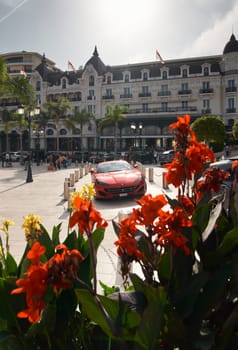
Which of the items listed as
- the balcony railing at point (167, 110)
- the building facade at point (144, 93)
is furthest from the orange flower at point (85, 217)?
the balcony railing at point (167, 110)

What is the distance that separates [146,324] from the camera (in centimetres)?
114

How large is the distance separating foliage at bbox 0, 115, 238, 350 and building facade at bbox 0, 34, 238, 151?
142 ft

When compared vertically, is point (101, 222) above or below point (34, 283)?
above

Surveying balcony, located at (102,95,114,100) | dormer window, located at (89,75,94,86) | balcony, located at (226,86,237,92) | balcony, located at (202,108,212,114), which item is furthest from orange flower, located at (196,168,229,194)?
dormer window, located at (89,75,94,86)

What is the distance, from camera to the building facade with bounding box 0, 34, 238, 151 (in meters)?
48.3

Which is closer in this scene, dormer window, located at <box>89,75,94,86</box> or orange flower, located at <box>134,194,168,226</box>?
orange flower, located at <box>134,194,168,226</box>

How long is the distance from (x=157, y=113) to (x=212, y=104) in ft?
31.8

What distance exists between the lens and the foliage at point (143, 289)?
3.73 ft

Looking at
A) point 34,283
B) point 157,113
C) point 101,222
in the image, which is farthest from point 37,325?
point 157,113

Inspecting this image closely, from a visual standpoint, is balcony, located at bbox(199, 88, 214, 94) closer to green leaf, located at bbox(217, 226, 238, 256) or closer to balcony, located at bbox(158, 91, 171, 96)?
balcony, located at bbox(158, 91, 171, 96)

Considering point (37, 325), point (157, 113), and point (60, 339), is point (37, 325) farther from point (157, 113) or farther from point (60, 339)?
point (157, 113)

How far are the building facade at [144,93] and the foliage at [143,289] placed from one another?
142 ft

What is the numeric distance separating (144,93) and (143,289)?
5413 cm

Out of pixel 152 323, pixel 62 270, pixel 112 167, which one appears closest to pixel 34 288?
pixel 62 270
